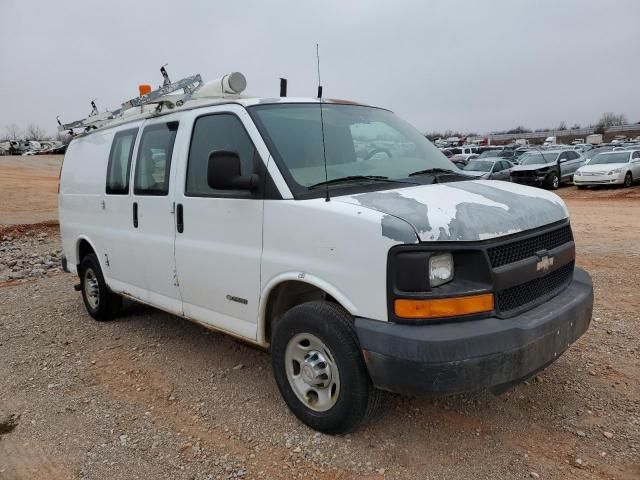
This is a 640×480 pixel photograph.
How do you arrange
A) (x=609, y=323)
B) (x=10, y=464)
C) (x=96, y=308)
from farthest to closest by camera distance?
(x=96, y=308) < (x=609, y=323) < (x=10, y=464)

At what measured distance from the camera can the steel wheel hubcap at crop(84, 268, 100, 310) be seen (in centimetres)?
588

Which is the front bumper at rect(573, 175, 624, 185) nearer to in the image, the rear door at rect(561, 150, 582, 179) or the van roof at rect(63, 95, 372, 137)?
the rear door at rect(561, 150, 582, 179)

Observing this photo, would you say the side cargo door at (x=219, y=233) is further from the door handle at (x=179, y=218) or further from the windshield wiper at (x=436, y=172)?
the windshield wiper at (x=436, y=172)

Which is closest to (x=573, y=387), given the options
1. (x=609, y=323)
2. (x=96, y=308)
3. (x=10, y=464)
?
(x=609, y=323)

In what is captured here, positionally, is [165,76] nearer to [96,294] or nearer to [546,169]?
[96,294]

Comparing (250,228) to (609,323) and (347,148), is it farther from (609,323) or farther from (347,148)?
(609,323)

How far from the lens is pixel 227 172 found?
3328 millimetres

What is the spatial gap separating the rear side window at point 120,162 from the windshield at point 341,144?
1.81 metres

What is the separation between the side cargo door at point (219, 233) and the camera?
358 centimetres

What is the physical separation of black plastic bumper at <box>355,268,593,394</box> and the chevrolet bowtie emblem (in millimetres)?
338

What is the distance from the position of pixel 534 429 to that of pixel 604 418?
0.50 metres

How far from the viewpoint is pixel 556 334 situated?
3.05 m

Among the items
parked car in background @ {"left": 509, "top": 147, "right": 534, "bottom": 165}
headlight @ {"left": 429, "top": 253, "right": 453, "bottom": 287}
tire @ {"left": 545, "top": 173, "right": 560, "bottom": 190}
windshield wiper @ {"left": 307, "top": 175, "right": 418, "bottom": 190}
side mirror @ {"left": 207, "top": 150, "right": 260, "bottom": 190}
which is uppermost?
side mirror @ {"left": 207, "top": 150, "right": 260, "bottom": 190}

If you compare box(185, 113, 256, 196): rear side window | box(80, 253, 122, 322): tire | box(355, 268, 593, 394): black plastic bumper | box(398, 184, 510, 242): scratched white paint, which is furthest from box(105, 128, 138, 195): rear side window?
box(355, 268, 593, 394): black plastic bumper
